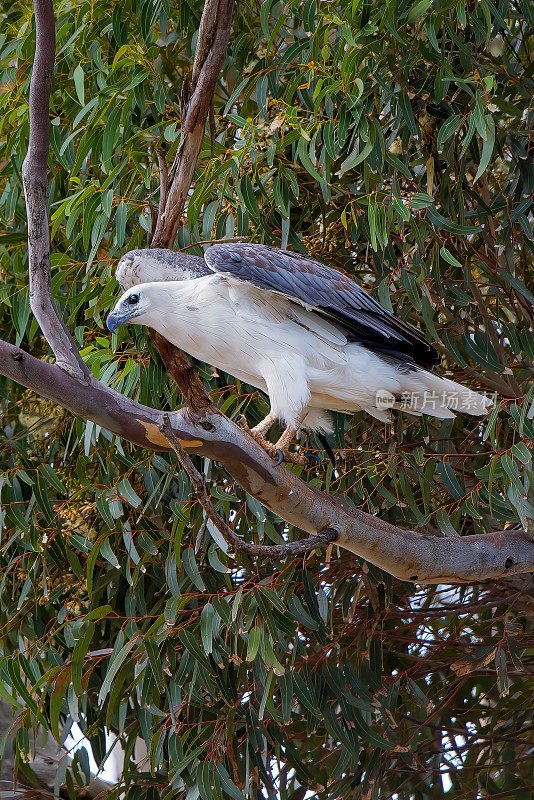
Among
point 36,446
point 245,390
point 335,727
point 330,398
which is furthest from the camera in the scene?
point 36,446

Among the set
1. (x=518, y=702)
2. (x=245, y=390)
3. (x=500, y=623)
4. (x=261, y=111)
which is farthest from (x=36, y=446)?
(x=518, y=702)

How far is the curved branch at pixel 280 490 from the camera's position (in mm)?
1554

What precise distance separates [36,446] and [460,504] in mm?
1324

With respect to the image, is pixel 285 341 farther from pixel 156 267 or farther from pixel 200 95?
pixel 200 95

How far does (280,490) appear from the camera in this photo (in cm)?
185

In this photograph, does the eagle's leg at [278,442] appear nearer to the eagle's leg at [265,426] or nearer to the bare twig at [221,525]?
the eagle's leg at [265,426]

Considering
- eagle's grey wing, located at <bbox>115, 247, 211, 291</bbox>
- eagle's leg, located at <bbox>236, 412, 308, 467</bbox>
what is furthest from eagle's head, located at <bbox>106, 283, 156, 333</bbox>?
eagle's leg, located at <bbox>236, 412, 308, 467</bbox>

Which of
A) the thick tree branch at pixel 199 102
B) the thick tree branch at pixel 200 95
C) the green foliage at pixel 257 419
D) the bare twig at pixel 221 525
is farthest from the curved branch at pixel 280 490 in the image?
the thick tree branch at pixel 200 95

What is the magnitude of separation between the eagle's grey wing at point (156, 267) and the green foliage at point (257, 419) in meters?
0.25

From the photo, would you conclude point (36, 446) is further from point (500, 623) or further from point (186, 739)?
point (500, 623)

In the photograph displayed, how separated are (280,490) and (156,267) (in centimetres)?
63

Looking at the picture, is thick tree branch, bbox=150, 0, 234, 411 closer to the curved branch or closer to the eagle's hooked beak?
the eagle's hooked beak

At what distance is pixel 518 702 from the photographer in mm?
2949

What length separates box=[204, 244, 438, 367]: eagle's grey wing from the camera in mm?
1998
